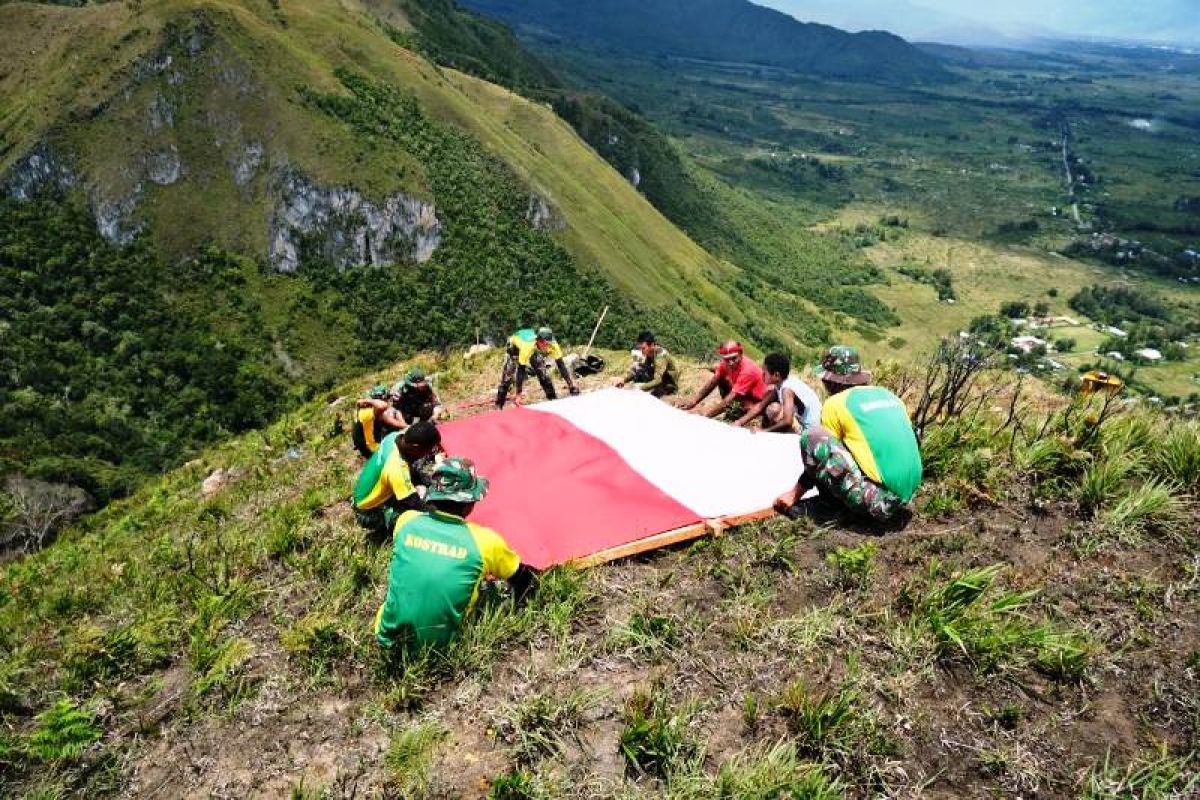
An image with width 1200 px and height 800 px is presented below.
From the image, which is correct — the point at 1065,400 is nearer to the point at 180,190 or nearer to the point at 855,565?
the point at 855,565

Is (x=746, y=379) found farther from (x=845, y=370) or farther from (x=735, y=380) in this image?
(x=845, y=370)

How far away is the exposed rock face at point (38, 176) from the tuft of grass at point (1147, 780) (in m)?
141

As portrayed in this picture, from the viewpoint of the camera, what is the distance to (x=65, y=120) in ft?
355

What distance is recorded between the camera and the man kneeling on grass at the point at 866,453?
7312mm

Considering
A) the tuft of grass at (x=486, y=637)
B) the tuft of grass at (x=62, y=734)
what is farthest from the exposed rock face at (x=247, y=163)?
the tuft of grass at (x=486, y=637)

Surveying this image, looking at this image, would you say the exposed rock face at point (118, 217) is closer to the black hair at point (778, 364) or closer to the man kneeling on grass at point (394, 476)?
the man kneeling on grass at point (394, 476)

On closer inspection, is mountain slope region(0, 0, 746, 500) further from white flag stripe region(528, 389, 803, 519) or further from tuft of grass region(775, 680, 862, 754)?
tuft of grass region(775, 680, 862, 754)

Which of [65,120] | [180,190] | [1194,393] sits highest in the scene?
[65,120]

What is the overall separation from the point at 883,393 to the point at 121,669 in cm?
806

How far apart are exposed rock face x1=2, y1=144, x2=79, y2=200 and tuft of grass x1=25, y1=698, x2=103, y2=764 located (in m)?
135

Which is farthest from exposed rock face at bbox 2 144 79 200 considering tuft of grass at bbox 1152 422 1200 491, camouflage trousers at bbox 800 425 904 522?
tuft of grass at bbox 1152 422 1200 491

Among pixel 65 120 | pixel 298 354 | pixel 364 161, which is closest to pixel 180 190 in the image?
pixel 65 120

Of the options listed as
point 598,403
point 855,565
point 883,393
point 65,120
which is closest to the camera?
point 855,565

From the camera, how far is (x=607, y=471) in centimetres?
941
